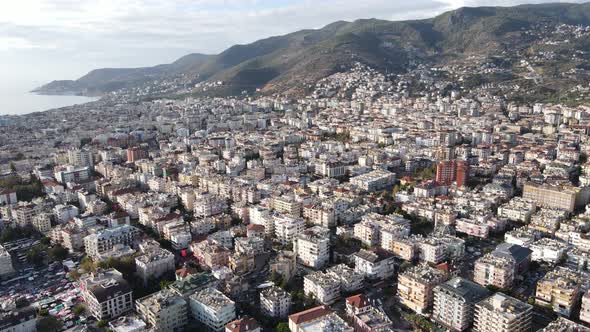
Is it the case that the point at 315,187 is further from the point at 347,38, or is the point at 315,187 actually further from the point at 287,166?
the point at 347,38

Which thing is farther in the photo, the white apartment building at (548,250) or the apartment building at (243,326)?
the white apartment building at (548,250)

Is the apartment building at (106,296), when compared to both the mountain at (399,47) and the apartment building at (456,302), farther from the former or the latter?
the mountain at (399,47)

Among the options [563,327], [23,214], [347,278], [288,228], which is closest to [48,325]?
[347,278]

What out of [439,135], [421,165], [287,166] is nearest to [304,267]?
[287,166]

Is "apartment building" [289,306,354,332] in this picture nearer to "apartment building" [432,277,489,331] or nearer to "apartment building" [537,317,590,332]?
"apartment building" [432,277,489,331]

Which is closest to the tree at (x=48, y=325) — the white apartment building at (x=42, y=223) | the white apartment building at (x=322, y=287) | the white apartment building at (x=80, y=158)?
the white apartment building at (x=322, y=287)

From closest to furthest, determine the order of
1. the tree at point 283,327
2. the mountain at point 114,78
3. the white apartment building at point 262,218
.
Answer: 1. the tree at point 283,327
2. the white apartment building at point 262,218
3. the mountain at point 114,78
